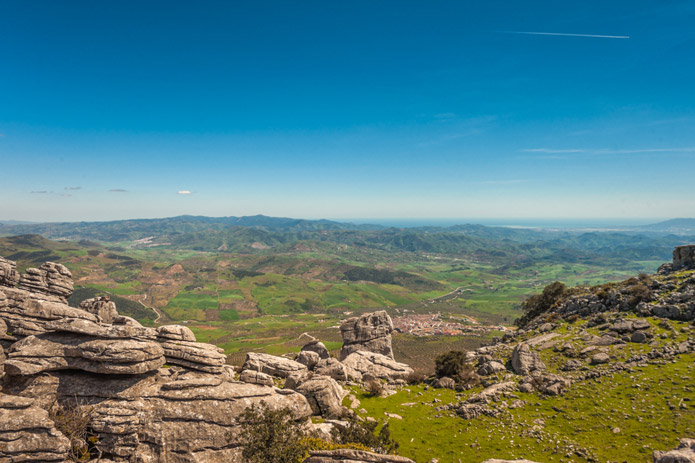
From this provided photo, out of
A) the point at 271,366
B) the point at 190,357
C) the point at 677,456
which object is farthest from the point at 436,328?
the point at 677,456

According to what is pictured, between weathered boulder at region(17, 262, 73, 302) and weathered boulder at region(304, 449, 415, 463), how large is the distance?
152 ft

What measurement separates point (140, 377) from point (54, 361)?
6.37 meters

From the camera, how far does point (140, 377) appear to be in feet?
75.2

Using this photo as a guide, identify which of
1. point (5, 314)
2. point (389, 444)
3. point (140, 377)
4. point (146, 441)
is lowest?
point (389, 444)

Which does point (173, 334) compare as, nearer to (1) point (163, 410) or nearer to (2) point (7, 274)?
(1) point (163, 410)

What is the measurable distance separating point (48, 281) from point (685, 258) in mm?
96685

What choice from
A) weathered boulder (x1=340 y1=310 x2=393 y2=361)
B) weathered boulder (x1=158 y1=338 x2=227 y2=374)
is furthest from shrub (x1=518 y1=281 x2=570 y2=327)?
weathered boulder (x1=158 y1=338 x2=227 y2=374)

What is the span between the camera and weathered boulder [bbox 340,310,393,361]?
54.2m

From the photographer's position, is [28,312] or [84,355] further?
[28,312]

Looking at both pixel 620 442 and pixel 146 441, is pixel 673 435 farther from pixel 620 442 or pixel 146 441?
pixel 146 441

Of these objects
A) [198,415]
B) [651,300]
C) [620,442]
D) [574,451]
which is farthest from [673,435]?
[198,415]

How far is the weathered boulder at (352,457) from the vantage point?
14875mm

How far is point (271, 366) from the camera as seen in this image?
34.5 meters

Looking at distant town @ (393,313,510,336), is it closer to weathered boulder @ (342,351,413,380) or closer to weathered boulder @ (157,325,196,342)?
weathered boulder @ (342,351,413,380)
